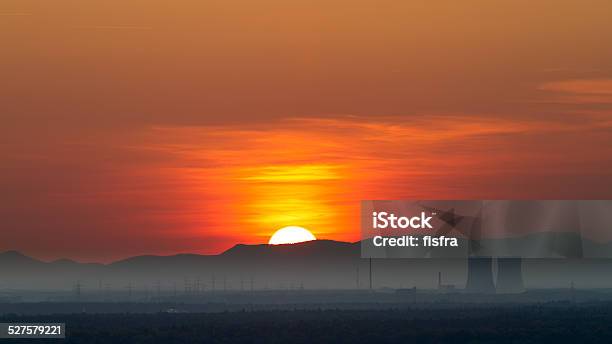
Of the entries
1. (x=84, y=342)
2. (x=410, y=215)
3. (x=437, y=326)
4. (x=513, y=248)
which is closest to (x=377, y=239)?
(x=410, y=215)

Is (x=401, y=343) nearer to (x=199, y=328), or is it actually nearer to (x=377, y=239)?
(x=377, y=239)

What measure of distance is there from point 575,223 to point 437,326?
45.6 metres

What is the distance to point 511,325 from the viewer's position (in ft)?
478

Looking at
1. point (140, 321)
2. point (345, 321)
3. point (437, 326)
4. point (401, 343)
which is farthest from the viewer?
point (140, 321)

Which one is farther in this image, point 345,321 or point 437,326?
point 345,321

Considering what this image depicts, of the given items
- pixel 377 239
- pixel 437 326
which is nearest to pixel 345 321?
pixel 437 326

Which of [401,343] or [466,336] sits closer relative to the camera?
[401,343]

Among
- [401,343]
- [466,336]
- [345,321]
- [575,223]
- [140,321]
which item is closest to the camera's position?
[401,343]

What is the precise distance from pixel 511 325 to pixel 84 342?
178 feet

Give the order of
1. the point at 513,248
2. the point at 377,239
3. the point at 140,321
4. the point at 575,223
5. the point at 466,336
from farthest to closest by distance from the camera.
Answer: the point at 513,248 → the point at 575,223 → the point at 140,321 → the point at 377,239 → the point at 466,336

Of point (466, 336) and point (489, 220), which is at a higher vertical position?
point (489, 220)

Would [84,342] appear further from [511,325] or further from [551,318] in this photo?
[551,318]

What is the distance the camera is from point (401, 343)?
112 meters

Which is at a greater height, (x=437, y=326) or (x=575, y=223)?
(x=575, y=223)
